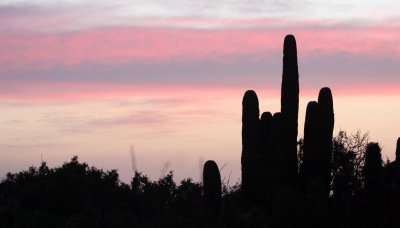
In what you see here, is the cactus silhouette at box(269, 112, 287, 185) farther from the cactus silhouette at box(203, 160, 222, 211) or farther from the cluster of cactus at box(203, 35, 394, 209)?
the cactus silhouette at box(203, 160, 222, 211)

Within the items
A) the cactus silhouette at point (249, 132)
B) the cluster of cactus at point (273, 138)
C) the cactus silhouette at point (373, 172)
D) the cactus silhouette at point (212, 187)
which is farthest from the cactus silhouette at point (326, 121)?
the cactus silhouette at point (212, 187)

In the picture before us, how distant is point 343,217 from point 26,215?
850 inches

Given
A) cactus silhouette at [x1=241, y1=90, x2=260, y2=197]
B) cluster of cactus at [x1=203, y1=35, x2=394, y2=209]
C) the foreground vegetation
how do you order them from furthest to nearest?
cactus silhouette at [x1=241, y1=90, x2=260, y2=197] < cluster of cactus at [x1=203, y1=35, x2=394, y2=209] < the foreground vegetation

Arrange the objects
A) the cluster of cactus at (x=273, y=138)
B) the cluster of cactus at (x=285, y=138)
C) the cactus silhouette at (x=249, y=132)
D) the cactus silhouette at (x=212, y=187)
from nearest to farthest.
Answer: the cactus silhouette at (x=212, y=187) → the cluster of cactus at (x=285, y=138) → the cluster of cactus at (x=273, y=138) → the cactus silhouette at (x=249, y=132)

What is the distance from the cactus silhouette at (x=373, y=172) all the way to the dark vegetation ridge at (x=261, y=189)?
0.13ft

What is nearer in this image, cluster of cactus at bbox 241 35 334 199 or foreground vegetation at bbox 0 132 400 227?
foreground vegetation at bbox 0 132 400 227

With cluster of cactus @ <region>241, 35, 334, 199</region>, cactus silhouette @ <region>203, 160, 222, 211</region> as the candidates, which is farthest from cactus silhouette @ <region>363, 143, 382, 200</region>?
cactus silhouette @ <region>203, 160, 222, 211</region>

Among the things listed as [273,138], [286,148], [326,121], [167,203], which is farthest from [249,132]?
[167,203]

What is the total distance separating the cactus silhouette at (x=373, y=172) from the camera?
126ft

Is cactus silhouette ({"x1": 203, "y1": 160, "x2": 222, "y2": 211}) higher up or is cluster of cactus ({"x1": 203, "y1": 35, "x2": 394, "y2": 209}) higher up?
cluster of cactus ({"x1": 203, "y1": 35, "x2": 394, "y2": 209})

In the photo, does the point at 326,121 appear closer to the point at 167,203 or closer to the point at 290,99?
the point at 290,99

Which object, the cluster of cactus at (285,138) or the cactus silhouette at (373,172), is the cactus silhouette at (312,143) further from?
the cactus silhouette at (373,172)

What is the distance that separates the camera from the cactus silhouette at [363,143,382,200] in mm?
38375

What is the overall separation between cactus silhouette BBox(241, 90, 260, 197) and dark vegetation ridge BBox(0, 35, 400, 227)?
4 centimetres
